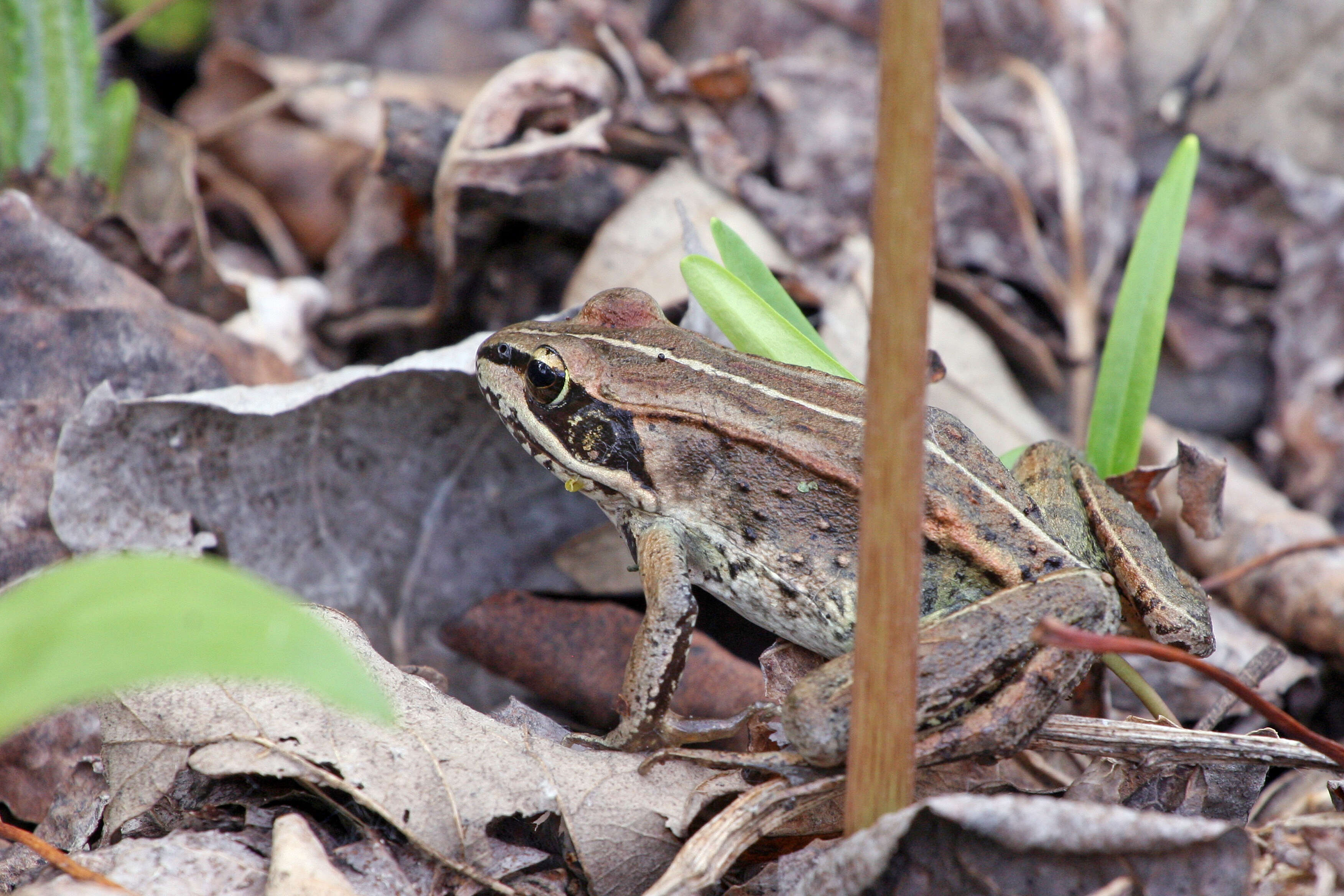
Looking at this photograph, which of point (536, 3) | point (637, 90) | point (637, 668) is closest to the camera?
point (637, 668)

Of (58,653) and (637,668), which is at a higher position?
(58,653)

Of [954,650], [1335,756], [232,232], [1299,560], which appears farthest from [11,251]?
[1299,560]

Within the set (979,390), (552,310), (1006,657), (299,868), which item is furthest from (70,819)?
(979,390)

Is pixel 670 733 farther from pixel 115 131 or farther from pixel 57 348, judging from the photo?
pixel 115 131

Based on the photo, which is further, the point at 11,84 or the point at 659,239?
the point at 659,239

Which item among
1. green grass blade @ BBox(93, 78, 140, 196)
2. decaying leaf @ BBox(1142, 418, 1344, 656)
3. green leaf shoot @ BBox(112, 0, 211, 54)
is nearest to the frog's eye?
green grass blade @ BBox(93, 78, 140, 196)

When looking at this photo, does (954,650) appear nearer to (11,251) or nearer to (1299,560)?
(1299,560)

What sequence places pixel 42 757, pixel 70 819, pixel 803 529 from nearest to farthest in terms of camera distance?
pixel 70 819
pixel 42 757
pixel 803 529
